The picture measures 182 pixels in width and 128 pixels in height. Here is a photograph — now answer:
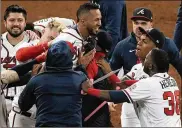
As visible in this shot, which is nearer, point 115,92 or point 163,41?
point 115,92

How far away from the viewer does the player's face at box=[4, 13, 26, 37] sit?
26.3ft

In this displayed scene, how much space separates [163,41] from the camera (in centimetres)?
751

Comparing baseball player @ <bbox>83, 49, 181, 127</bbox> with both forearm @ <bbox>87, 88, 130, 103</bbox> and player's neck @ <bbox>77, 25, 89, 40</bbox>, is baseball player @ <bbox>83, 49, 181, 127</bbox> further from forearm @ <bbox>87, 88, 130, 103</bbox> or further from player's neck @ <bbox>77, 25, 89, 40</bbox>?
player's neck @ <bbox>77, 25, 89, 40</bbox>

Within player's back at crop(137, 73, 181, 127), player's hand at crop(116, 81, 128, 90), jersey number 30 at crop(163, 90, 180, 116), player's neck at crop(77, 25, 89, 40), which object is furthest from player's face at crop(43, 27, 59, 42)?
jersey number 30 at crop(163, 90, 180, 116)

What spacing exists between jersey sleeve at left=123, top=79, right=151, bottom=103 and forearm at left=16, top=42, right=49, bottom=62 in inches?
44.2

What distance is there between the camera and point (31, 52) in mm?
6953

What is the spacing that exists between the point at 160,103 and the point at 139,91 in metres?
0.24

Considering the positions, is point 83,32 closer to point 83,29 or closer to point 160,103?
point 83,29

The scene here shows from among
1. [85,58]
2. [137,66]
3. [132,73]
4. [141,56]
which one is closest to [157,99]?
[141,56]

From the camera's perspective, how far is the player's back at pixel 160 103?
20.7ft

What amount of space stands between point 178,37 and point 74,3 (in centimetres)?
1089

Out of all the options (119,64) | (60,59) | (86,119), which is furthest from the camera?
(119,64)

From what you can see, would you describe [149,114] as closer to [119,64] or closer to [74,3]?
[119,64]

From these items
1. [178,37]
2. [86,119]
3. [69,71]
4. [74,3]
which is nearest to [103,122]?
[86,119]
